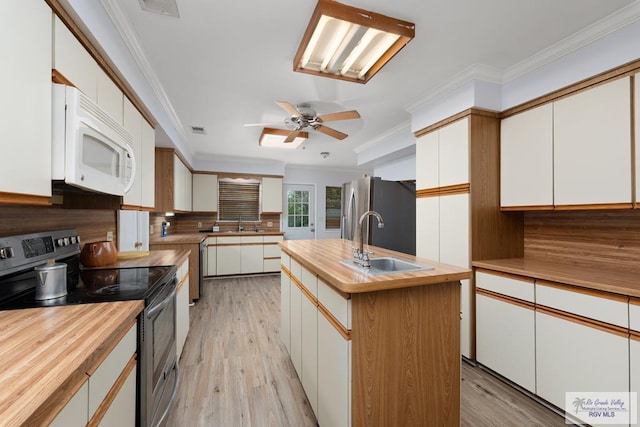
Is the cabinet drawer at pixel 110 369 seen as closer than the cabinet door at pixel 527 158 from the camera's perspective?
Yes

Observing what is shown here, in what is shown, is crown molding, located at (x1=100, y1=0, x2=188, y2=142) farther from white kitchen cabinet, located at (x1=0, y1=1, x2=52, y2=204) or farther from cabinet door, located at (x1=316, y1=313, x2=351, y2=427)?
cabinet door, located at (x1=316, y1=313, x2=351, y2=427)

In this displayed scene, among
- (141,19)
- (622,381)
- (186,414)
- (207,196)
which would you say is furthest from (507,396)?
(207,196)

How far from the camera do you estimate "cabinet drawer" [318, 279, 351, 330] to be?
1.26 m

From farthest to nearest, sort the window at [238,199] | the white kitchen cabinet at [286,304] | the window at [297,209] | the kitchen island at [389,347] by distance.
Answer: the window at [297,209] < the window at [238,199] < the white kitchen cabinet at [286,304] < the kitchen island at [389,347]

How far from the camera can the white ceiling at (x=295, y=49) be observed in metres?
1.60

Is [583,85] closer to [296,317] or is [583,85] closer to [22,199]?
[296,317]

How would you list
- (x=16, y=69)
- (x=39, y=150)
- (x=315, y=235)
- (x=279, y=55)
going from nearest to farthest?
(x=16, y=69)
(x=39, y=150)
(x=279, y=55)
(x=315, y=235)

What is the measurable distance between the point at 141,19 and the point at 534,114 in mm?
2910

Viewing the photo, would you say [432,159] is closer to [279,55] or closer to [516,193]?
[516,193]

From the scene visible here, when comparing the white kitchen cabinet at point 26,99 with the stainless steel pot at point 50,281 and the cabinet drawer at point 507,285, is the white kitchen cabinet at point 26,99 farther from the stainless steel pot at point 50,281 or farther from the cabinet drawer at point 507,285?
the cabinet drawer at point 507,285

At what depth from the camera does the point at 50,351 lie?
0.77 metres

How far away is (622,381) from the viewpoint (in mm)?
1470

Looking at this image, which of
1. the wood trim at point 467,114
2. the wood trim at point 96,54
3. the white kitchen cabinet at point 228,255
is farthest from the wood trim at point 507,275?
the white kitchen cabinet at point 228,255

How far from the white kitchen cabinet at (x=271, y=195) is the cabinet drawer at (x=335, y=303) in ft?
14.6
